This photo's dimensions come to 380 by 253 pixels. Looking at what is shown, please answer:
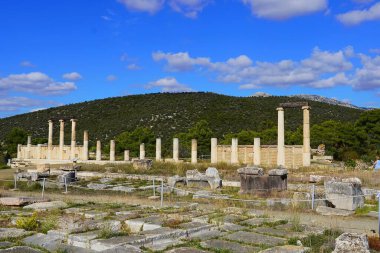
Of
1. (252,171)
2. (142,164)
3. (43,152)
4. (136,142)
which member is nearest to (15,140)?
(43,152)

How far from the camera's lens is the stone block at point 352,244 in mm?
7156

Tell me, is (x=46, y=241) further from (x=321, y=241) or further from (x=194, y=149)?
(x=194, y=149)

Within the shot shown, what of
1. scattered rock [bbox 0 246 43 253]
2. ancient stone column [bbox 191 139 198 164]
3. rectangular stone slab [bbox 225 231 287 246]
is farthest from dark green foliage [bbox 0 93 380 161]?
scattered rock [bbox 0 246 43 253]

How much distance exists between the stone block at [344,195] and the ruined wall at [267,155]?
17.4 metres

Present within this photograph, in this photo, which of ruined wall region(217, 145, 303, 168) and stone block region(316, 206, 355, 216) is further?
ruined wall region(217, 145, 303, 168)

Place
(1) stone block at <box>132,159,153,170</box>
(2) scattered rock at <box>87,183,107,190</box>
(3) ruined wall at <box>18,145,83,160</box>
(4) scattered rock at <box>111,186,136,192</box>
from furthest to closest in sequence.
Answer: (3) ruined wall at <box>18,145,83,160</box> → (1) stone block at <box>132,159,153,170</box> → (2) scattered rock at <box>87,183,107,190</box> → (4) scattered rock at <box>111,186,136,192</box>

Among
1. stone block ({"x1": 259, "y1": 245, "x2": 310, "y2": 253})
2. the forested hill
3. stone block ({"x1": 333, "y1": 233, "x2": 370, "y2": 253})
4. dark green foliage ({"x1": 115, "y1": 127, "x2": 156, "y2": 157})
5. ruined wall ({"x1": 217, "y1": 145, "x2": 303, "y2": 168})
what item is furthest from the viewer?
the forested hill

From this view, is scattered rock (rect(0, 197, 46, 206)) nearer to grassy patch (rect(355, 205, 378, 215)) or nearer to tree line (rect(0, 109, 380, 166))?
grassy patch (rect(355, 205, 378, 215))

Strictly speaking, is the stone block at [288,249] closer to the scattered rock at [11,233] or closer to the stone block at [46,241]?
the stone block at [46,241]

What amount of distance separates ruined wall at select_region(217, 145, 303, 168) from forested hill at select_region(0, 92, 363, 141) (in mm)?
29766

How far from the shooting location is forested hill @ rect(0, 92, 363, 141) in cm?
7812

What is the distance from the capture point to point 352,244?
7227 mm

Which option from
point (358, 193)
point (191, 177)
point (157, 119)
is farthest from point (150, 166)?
point (157, 119)

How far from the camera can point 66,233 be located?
352 inches
